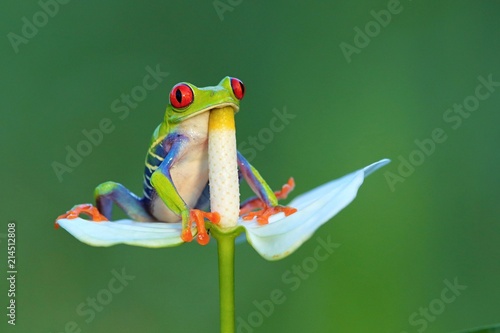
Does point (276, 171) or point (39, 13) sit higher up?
point (39, 13)

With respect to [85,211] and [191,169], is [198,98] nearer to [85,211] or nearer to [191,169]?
[191,169]

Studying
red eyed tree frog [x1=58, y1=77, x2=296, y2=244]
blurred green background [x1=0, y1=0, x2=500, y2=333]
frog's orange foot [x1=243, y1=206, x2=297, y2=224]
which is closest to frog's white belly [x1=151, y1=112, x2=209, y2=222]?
red eyed tree frog [x1=58, y1=77, x2=296, y2=244]

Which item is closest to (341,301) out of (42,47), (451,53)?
(451,53)

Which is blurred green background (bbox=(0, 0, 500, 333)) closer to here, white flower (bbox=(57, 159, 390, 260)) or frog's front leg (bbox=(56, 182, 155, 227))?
frog's front leg (bbox=(56, 182, 155, 227))

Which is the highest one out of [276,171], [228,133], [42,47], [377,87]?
[42,47]

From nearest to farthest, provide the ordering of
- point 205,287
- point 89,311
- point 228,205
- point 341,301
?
1. point 228,205
2. point 341,301
3. point 89,311
4. point 205,287

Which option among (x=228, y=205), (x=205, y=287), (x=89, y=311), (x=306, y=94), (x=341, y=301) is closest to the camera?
(x=228, y=205)

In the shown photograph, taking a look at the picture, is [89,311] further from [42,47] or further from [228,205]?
[228,205]
